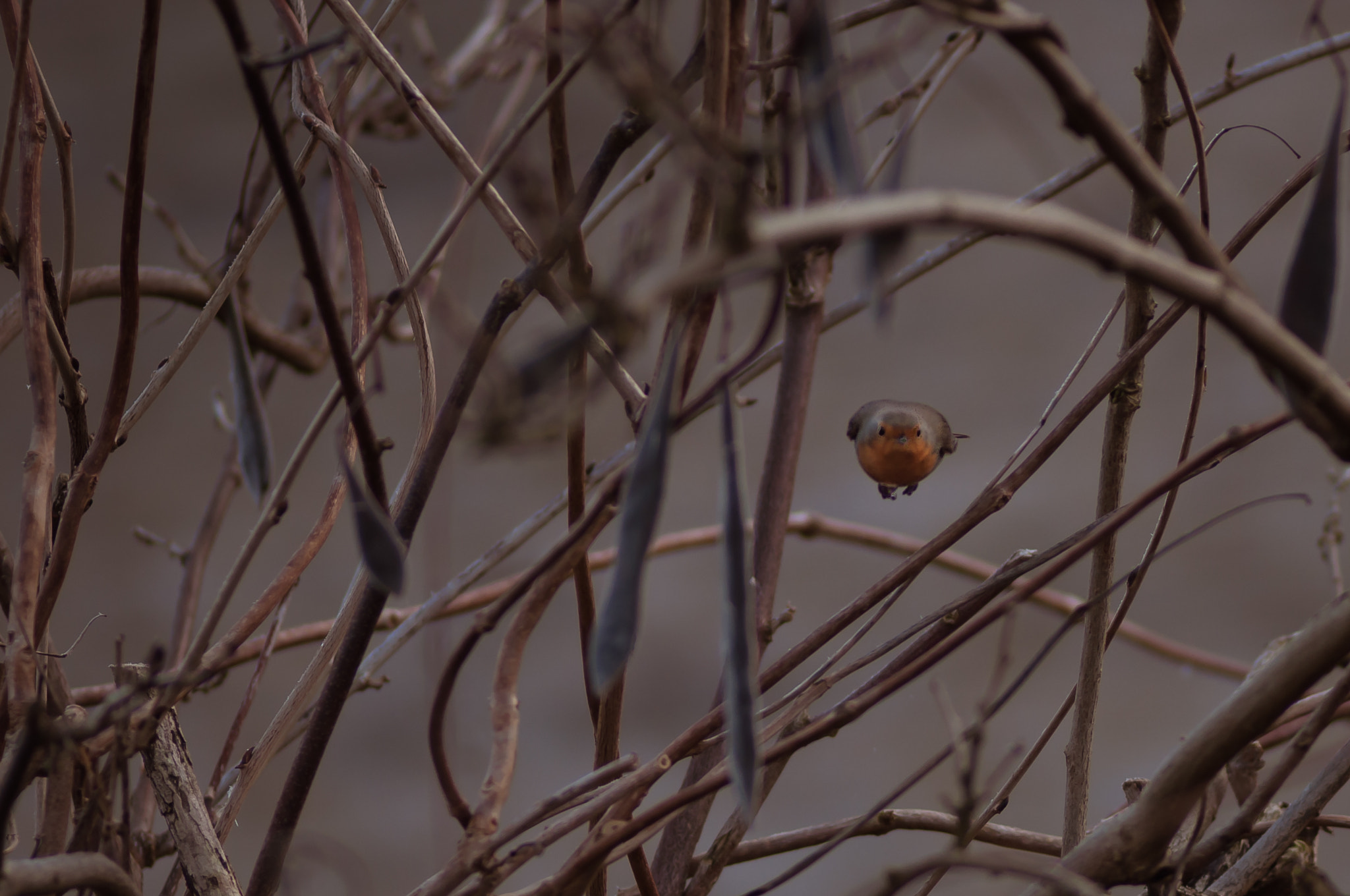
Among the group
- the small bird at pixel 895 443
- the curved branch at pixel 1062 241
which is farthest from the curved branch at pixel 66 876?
the small bird at pixel 895 443

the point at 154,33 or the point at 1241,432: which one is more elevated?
the point at 154,33

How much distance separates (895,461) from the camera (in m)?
0.41

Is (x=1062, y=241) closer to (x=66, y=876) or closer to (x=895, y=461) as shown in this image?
(x=66, y=876)

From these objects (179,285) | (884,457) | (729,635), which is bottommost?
(729,635)

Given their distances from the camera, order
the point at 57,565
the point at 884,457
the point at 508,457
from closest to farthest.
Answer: the point at 508,457, the point at 57,565, the point at 884,457

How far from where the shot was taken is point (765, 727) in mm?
250

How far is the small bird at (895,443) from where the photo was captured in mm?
402

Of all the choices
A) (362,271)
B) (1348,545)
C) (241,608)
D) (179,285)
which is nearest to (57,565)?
(362,271)

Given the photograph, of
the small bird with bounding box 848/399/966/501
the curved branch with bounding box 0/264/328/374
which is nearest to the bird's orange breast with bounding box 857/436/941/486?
the small bird with bounding box 848/399/966/501

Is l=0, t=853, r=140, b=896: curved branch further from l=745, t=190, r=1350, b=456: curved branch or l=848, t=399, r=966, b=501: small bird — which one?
l=848, t=399, r=966, b=501: small bird

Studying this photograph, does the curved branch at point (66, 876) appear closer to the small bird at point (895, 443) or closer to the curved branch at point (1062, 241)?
the curved branch at point (1062, 241)

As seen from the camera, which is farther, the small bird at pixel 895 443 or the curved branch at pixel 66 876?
the small bird at pixel 895 443

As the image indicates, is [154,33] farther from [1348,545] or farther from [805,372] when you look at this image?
[1348,545]

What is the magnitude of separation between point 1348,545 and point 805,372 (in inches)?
35.4
